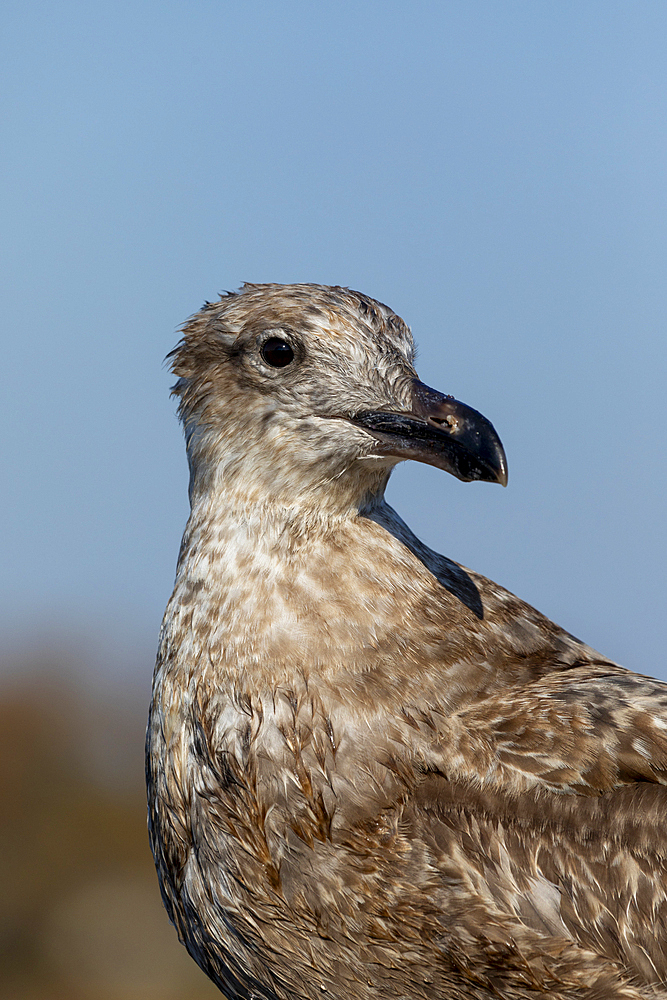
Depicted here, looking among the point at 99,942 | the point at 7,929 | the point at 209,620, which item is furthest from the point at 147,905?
the point at 209,620

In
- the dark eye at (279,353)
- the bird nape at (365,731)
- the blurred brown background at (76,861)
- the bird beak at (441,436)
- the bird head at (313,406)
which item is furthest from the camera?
the blurred brown background at (76,861)

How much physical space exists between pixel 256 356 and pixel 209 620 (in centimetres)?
111

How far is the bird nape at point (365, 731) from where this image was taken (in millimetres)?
3695

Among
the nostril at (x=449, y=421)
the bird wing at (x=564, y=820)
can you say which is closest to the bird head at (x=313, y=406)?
the nostril at (x=449, y=421)

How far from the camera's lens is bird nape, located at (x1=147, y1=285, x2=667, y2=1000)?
12.1ft

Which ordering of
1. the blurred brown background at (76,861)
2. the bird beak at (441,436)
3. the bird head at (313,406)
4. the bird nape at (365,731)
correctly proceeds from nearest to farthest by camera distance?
the bird nape at (365,731), the bird beak at (441,436), the bird head at (313,406), the blurred brown background at (76,861)

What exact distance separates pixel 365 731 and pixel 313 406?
1.32m

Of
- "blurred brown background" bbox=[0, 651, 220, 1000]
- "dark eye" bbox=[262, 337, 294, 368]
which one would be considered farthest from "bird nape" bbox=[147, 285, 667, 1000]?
"blurred brown background" bbox=[0, 651, 220, 1000]

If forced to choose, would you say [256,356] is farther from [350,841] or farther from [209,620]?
[350,841]

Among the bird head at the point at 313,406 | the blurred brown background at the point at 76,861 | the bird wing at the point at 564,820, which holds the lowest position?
the blurred brown background at the point at 76,861

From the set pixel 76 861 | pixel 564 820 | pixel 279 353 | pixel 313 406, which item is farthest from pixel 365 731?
pixel 76 861

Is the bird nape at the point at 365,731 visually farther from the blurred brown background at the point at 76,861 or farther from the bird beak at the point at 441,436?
the blurred brown background at the point at 76,861

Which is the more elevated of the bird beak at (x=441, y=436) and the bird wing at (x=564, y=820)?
the bird beak at (x=441, y=436)

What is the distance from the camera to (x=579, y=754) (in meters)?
3.82
